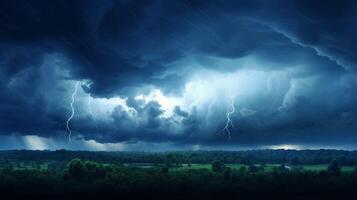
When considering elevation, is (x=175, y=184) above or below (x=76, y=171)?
below

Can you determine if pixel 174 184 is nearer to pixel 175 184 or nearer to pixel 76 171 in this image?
pixel 175 184

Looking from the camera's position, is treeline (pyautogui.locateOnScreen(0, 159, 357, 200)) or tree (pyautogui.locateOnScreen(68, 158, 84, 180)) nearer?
treeline (pyautogui.locateOnScreen(0, 159, 357, 200))

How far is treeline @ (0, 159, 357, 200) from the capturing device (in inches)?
3824

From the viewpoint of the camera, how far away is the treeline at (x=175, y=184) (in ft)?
319

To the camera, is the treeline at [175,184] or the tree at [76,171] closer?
the treeline at [175,184]

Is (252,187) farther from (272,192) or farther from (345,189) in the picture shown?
(345,189)

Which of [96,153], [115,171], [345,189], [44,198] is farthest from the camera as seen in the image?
[96,153]

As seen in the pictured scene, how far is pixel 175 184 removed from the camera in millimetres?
103562

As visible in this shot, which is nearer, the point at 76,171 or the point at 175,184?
the point at 175,184

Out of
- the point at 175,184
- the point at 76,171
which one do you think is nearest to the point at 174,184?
the point at 175,184

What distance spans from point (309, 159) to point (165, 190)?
6843cm

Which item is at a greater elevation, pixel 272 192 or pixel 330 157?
pixel 330 157

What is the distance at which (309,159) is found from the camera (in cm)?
14788

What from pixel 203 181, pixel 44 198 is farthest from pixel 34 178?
pixel 203 181
